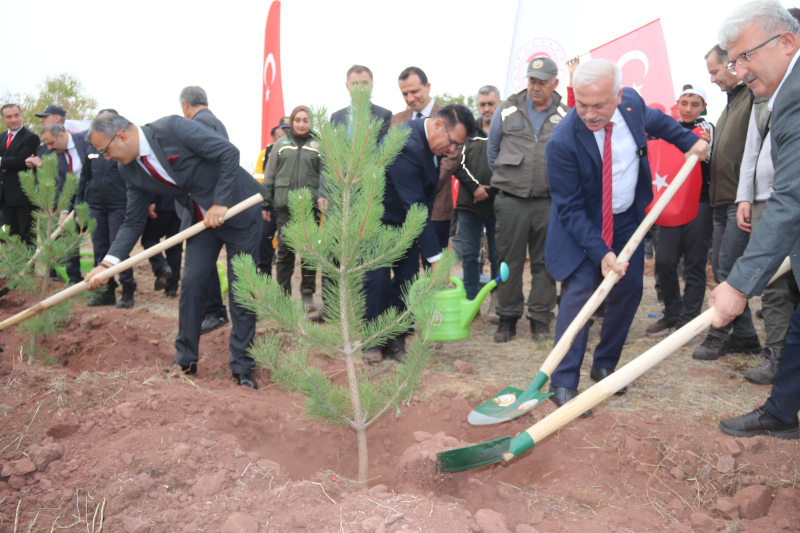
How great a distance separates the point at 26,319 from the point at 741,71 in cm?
412

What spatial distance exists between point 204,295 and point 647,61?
16.8 feet

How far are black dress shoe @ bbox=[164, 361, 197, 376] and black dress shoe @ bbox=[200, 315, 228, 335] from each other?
1.40m

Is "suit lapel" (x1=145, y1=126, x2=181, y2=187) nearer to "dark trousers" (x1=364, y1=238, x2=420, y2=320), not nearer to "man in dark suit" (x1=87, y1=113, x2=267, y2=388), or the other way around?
"man in dark suit" (x1=87, y1=113, x2=267, y2=388)

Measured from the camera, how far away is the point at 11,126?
23.7 feet

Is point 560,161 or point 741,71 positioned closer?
point 741,71

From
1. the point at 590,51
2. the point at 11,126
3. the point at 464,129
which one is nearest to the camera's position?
the point at 464,129

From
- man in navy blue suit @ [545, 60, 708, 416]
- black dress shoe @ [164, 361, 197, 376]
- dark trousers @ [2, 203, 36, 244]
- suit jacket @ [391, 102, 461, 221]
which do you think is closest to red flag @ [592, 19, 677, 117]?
suit jacket @ [391, 102, 461, 221]

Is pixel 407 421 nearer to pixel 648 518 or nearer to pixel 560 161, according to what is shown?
pixel 648 518

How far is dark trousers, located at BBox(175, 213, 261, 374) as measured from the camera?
369 cm

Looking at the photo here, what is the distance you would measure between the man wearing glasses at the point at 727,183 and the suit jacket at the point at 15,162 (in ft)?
24.3

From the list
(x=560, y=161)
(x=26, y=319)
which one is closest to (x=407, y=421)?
(x=560, y=161)

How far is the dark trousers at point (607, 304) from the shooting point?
10.2ft

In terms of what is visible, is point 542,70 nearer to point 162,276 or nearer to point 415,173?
point 415,173

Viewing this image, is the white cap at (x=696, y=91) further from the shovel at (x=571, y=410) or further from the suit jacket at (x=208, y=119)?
the suit jacket at (x=208, y=119)
